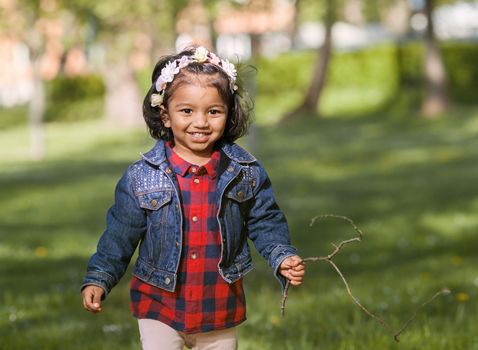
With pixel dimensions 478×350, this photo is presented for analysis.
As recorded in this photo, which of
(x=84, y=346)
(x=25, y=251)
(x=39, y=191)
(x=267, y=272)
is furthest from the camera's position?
(x=39, y=191)

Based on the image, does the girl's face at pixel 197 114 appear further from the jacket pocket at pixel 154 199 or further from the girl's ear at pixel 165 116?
the jacket pocket at pixel 154 199

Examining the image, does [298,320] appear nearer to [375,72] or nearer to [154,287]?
[154,287]

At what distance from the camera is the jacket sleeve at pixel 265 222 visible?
3.81 meters

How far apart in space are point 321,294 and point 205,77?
353cm

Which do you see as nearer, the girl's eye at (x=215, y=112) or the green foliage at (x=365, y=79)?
the girl's eye at (x=215, y=112)

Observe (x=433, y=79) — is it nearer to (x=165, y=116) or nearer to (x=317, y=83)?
(x=317, y=83)

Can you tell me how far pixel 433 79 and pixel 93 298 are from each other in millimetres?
27215

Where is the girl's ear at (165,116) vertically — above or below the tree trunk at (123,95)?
above

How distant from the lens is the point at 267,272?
8.55 metres

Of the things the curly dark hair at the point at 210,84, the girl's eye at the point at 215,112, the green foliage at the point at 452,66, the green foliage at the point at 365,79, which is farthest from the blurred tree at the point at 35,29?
the girl's eye at the point at 215,112

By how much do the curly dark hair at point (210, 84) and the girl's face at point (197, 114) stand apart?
28mm

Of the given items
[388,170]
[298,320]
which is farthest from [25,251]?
[388,170]

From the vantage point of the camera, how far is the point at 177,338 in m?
3.73

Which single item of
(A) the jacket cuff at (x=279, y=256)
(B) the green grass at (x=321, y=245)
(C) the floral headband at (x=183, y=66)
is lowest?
(B) the green grass at (x=321, y=245)
